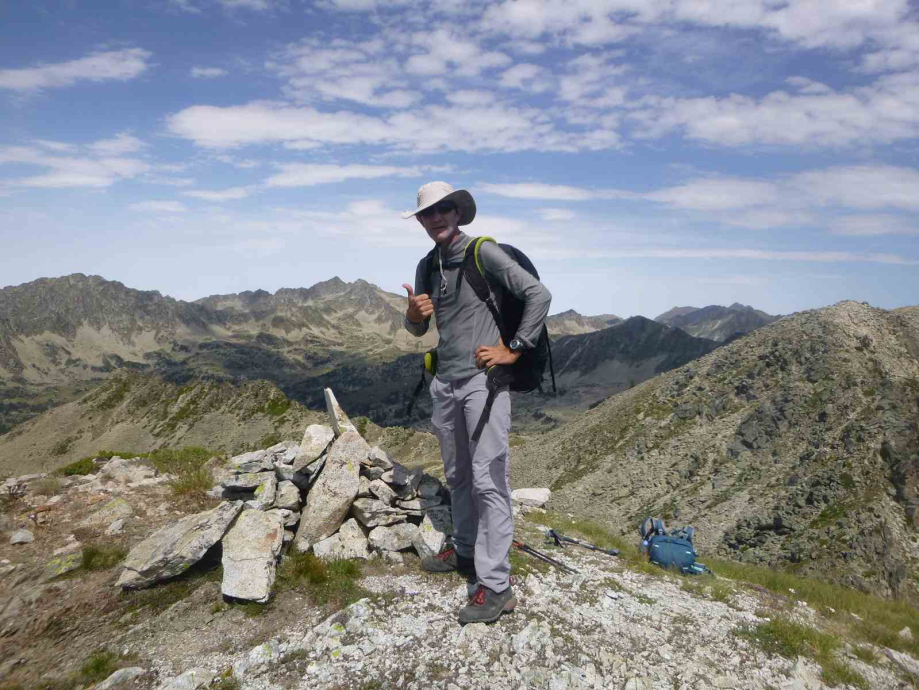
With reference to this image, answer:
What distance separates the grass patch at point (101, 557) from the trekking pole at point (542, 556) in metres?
7.13

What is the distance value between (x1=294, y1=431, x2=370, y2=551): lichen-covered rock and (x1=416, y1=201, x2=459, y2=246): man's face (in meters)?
5.02

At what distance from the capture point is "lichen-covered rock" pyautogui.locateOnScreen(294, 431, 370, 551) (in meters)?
8.90

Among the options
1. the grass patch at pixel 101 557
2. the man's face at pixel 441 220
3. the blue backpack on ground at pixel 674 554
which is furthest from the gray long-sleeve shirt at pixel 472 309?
the blue backpack on ground at pixel 674 554

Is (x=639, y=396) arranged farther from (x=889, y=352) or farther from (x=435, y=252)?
(x=435, y=252)

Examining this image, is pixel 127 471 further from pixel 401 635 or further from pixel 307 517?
pixel 401 635

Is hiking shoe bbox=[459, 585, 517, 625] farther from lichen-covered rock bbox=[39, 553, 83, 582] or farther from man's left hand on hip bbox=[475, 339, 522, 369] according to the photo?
lichen-covered rock bbox=[39, 553, 83, 582]

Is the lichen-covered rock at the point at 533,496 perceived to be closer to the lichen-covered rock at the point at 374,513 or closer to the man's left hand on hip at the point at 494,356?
the lichen-covered rock at the point at 374,513

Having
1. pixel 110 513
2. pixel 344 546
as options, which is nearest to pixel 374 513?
pixel 344 546

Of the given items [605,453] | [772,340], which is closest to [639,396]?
[605,453]

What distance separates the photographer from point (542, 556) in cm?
932

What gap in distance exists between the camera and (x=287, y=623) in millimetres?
6898

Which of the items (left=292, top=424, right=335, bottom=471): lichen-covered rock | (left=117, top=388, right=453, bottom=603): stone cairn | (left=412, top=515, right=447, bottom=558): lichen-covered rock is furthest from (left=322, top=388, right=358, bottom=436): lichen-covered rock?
(left=412, top=515, right=447, bottom=558): lichen-covered rock

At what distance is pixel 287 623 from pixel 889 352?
4079 centimetres

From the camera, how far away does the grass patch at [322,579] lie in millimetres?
7484
